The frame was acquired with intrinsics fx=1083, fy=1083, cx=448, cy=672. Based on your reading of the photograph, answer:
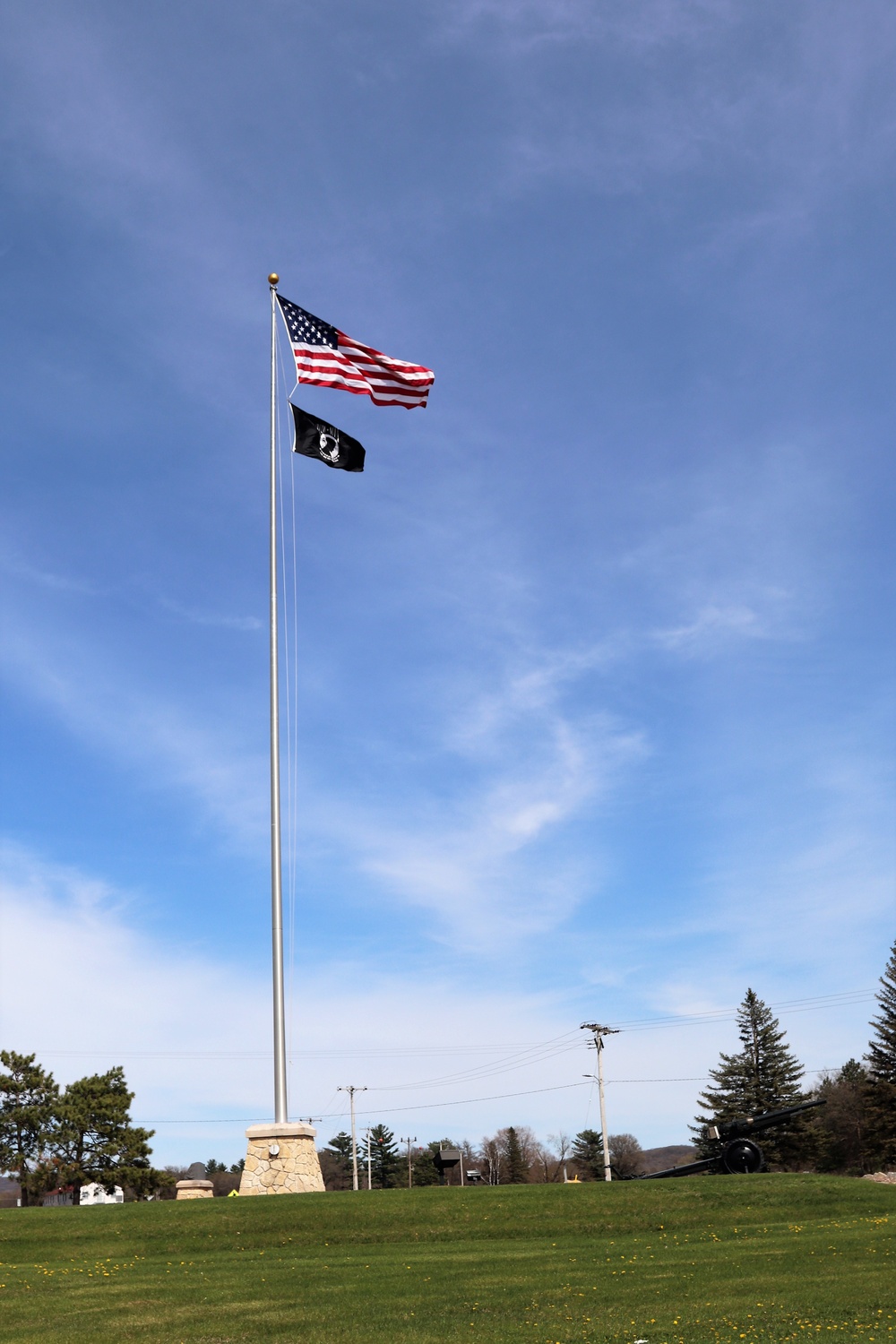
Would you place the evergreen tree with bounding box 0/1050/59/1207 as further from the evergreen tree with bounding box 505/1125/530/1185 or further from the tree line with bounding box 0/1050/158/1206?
the evergreen tree with bounding box 505/1125/530/1185

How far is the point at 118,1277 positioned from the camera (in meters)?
16.0

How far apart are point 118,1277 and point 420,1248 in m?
5.12

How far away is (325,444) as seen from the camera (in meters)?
26.9

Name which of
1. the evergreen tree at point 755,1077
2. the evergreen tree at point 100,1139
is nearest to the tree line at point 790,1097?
the evergreen tree at point 755,1077

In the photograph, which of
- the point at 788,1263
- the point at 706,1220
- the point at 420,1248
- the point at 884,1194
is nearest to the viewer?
the point at 788,1263

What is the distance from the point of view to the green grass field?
12.2m

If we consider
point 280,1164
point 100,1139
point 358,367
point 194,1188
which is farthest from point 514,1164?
point 358,367

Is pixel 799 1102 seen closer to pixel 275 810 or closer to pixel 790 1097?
A: pixel 790 1097

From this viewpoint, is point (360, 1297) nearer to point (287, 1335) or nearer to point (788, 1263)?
point (287, 1335)

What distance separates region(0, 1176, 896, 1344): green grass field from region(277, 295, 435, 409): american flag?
18.1 m

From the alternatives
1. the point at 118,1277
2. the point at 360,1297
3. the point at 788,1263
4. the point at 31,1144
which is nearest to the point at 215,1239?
the point at 118,1277

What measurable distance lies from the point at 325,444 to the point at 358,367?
201 centimetres

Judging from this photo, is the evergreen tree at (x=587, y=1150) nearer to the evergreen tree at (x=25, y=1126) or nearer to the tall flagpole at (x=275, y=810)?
the evergreen tree at (x=25, y=1126)

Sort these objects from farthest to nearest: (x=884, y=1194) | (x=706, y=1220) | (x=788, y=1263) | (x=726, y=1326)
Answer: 1. (x=884, y=1194)
2. (x=706, y=1220)
3. (x=788, y=1263)
4. (x=726, y=1326)
